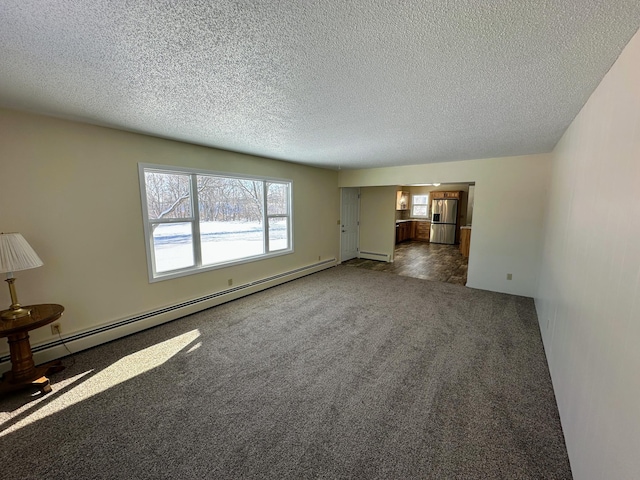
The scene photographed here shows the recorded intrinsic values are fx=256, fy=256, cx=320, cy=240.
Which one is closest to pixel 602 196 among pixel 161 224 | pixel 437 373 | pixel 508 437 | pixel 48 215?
pixel 508 437

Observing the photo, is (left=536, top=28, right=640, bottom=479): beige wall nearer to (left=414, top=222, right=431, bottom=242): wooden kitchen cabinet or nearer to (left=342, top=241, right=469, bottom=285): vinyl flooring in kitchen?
(left=342, top=241, right=469, bottom=285): vinyl flooring in kitchen

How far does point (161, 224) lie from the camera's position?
129 inches

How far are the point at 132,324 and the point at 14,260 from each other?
1.33 metres

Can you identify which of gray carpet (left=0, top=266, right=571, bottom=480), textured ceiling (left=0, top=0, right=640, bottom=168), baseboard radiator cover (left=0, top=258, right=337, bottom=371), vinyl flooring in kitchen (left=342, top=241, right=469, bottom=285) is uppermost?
textured ceiling (left=0, top=0, right=640, bottom=168)

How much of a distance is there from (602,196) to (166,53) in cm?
254

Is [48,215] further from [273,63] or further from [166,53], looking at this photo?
[273,63]

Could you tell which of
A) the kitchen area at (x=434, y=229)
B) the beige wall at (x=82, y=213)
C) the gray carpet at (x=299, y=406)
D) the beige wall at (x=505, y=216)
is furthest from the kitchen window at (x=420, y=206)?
the beige wall at (x=82, y=213)

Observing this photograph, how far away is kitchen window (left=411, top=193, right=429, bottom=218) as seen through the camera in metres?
Result: 10.6

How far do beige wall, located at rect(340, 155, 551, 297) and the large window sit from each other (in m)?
3.29

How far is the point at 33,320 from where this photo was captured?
2.06m

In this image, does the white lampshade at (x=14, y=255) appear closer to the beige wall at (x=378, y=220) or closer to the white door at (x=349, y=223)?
the white door at (x=349, y=223)

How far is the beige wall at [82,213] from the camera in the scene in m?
2.30

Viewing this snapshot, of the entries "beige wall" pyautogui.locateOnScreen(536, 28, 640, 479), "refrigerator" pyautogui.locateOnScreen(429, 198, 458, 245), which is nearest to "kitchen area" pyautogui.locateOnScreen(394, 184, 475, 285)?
"refrigerator" pyautogui.locateOnScreen(429, 198, 458, 245)

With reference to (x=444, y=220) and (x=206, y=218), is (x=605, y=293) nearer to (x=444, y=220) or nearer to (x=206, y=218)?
(x=206, y=218)
